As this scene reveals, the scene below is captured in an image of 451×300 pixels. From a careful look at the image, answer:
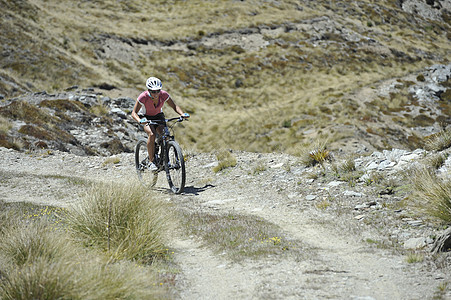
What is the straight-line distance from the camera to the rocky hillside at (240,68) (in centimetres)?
2472

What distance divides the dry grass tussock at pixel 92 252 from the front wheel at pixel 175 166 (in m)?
3.51

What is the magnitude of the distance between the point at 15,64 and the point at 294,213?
32340 millimetres

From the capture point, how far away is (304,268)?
4.64 meters

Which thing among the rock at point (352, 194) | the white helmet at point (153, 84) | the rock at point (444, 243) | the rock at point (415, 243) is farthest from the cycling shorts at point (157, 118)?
the rock at point (444, 243)

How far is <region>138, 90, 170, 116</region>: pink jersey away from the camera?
956cm

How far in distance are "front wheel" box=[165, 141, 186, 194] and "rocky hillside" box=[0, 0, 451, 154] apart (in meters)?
4.40

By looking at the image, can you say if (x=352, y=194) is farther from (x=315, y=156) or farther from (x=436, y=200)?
(x=315, y=156)

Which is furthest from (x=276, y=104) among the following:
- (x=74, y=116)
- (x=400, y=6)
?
(x=400, y=6)

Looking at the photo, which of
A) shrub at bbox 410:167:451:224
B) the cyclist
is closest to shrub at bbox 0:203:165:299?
shrub at bbox 410:167:451:224

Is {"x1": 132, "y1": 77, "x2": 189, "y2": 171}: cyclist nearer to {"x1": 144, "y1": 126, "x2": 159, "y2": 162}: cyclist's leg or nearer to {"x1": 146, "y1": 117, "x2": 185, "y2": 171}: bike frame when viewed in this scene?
{"x1": 144, "y1": 126, "x2": 159, "y2": 162}: cyclist's leg

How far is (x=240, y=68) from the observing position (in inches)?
1799

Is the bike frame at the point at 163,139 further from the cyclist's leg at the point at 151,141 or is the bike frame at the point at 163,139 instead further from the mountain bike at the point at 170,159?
the cyclist's leg at the point at 151,141

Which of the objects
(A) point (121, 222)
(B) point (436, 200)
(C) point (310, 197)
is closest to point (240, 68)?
(C) point (310, 197)

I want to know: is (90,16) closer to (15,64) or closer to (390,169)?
(15,64)
